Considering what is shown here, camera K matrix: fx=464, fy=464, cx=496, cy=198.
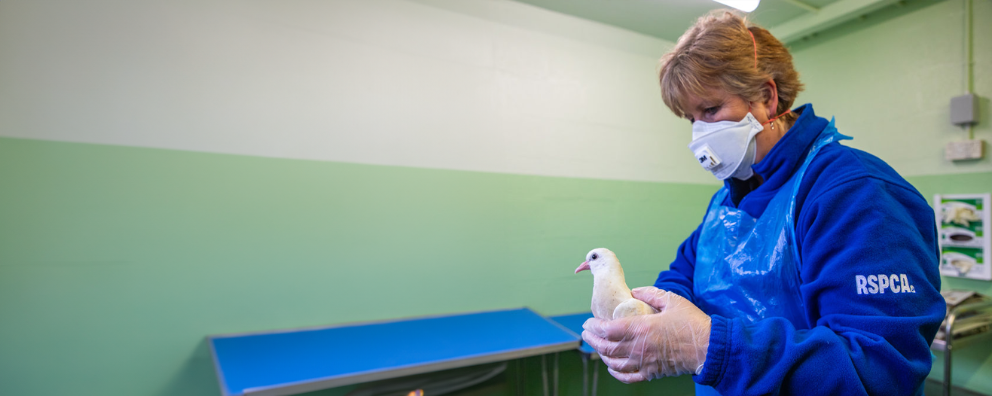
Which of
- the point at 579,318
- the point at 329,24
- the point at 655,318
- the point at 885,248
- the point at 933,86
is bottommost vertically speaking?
the point at 579,318

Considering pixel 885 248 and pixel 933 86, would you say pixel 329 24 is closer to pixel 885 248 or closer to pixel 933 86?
pixel 885 248

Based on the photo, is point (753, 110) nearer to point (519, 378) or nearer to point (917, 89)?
point (519, 378)

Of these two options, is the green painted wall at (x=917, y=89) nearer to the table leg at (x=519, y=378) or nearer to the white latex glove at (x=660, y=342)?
the table leg at (x=519, y=378)

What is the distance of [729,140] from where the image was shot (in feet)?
3.31

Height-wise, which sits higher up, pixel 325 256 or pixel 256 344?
pixel 325 256

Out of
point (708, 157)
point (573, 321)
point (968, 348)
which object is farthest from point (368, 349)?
point (968, 348)

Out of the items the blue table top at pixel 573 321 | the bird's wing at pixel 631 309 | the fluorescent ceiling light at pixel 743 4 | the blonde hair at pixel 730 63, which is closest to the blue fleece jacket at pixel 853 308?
the bird's wing at pixel 631 309

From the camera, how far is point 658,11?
2729 mm

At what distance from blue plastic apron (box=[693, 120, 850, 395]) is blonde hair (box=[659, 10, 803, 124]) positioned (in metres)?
0.15

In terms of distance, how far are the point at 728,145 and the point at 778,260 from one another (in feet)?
0.90

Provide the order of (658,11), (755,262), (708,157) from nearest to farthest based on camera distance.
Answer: (755,262)
(708,157)
(658,11)

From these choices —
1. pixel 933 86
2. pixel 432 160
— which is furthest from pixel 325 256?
pixel 933 86

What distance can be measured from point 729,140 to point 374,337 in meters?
1.53

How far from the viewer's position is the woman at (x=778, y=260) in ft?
2.14
